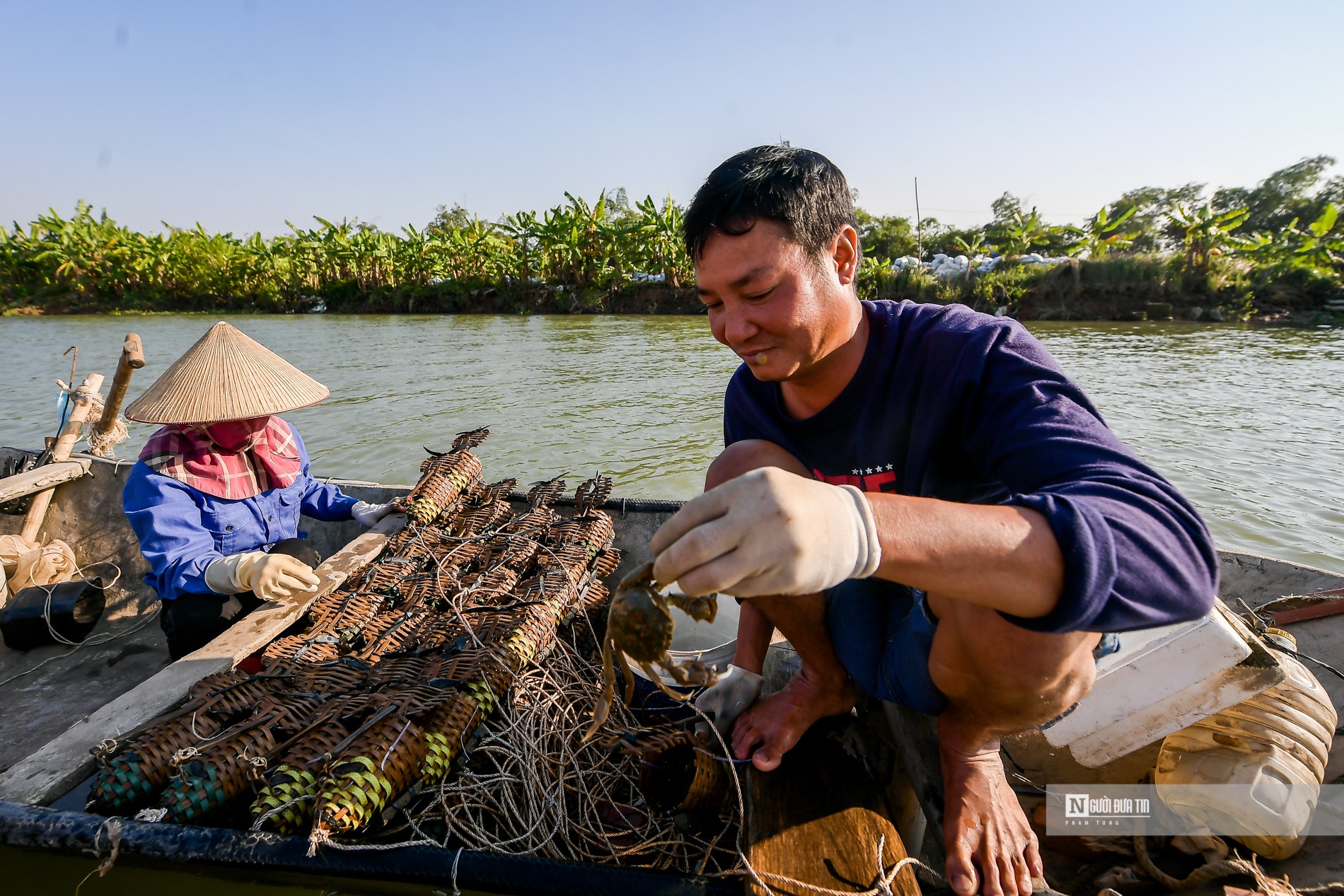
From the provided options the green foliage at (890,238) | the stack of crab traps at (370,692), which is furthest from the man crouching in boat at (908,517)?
the green foliage at (890,238)

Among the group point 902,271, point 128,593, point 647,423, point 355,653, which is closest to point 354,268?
point 902,271

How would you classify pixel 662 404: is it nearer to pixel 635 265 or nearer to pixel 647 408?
pixel 647 408

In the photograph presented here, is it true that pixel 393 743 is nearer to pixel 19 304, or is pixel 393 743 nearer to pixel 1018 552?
pixel 1018 552

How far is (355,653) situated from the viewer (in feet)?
7.79

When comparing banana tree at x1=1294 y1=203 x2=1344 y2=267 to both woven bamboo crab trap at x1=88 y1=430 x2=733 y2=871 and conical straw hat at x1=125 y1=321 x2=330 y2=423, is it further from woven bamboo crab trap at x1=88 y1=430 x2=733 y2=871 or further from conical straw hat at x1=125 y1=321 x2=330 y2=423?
conical straw hat at x1=125 y1=321 x2=330 y2=423

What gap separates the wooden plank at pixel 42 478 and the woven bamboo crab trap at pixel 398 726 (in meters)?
2.55

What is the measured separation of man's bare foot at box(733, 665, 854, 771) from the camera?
1748 mm

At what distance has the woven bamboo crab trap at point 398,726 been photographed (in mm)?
1669

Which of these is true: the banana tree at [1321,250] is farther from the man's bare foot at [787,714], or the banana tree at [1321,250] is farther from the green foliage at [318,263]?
the man's bare foot at [787,714]

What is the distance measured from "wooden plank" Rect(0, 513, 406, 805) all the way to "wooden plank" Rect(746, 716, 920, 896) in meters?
1.77

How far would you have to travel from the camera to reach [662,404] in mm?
10758

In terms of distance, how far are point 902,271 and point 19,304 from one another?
40671mm

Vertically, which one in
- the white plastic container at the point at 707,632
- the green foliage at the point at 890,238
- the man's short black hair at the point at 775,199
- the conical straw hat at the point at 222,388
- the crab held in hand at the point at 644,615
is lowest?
the white plastic container at the point at 707,632

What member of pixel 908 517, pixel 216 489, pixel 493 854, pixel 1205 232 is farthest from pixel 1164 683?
pixel 1205 232
